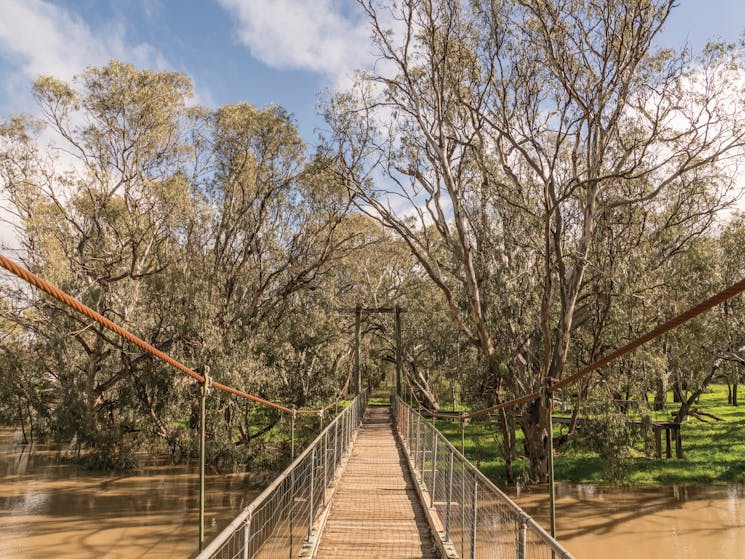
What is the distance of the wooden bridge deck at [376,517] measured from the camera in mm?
4516

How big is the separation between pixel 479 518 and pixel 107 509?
10.1 meters

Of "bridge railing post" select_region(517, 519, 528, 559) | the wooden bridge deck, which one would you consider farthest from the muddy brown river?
"bridge railing post" select_region(517, 519, 528, 559)

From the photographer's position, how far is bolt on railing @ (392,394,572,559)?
245cm

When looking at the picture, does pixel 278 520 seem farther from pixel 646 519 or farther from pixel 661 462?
pixel 661 462

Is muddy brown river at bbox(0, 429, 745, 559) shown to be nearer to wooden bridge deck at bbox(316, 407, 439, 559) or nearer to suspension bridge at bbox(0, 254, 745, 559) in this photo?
wooden bridge deck at bbox(316, 407, 439, 559)

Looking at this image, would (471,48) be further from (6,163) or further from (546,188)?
(6,163)

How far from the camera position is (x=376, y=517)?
557 cm

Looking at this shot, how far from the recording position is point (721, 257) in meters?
14.9

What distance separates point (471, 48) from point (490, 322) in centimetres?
526

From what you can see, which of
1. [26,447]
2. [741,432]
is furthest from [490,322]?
[26,447]

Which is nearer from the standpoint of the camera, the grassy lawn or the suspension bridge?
the suspension bridge

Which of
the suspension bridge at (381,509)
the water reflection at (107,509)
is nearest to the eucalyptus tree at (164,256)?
the water reflection at (107,509)

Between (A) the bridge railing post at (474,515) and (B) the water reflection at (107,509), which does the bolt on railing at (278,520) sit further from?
(B) the water reflection at (107,509)

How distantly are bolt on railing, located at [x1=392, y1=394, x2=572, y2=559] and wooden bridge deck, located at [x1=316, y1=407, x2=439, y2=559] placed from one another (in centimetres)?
28
